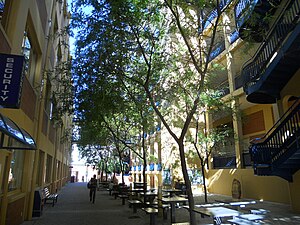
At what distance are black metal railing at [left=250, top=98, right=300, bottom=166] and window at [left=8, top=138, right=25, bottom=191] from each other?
32.2 feet

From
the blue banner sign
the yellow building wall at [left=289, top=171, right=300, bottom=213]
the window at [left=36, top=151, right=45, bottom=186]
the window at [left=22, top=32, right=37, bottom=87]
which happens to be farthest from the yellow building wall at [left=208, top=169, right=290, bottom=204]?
the window at [left=22, top=32, right=37, bottom=87]

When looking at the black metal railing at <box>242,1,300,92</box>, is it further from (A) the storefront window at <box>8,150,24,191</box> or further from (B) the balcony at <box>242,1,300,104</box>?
(A) the storefront window at <box>8,150,24,191</box>

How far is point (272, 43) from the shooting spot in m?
11.4

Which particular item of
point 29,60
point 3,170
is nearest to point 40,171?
point 29,60

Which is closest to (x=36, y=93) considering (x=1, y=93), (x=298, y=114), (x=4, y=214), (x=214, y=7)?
(x=4, y=214)

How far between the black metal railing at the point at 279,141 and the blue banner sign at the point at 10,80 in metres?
8.91

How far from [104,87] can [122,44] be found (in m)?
2.03

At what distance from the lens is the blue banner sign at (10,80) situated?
215 inches

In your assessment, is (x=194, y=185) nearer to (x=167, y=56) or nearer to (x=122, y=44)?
(x=167, y=56)

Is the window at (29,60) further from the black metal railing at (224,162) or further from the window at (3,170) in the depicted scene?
the black metal railing at (224,162)

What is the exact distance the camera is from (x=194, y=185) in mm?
21469

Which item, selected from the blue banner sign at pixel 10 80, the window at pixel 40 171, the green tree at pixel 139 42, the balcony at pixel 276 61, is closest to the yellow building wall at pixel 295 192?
the balcony at pixel 276 61

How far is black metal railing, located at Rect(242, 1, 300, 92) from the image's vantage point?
10.0 meters

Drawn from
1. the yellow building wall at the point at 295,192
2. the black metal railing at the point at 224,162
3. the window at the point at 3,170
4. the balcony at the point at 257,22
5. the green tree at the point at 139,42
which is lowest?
the yellow building wall at the point at 295,192
